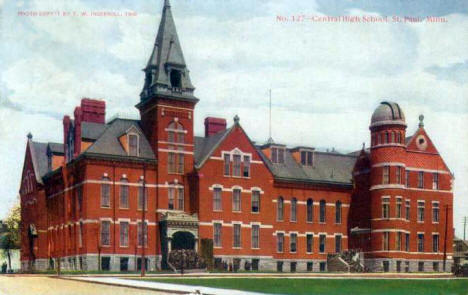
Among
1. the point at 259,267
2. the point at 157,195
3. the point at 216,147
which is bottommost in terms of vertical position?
the point at 259,267

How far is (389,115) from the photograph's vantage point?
188 ft

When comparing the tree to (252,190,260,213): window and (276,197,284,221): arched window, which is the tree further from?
(252,190,260,213): window

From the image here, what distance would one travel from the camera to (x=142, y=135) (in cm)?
5447

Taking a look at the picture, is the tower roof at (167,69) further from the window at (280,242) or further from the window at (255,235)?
the window at (280,242)

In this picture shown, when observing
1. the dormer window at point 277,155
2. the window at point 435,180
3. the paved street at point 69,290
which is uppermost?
the dormer window at point 277,155

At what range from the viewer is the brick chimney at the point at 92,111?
56.2 metres

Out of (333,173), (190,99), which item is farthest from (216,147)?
(333,173)

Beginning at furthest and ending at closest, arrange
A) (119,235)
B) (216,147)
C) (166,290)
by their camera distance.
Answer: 1. (216,147)
2. (119,235)
3. (166,290)

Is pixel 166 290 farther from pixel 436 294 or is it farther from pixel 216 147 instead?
pixel 216 147

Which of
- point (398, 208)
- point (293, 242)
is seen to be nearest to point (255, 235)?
point (293, 242)

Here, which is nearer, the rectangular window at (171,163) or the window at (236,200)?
the rectangular window at (171,163)

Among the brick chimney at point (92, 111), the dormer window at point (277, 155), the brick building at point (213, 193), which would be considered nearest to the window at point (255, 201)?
the brick building at point (213, 193)

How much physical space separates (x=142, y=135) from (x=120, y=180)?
4.46 metres

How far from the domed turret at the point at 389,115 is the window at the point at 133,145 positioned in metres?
19.5
